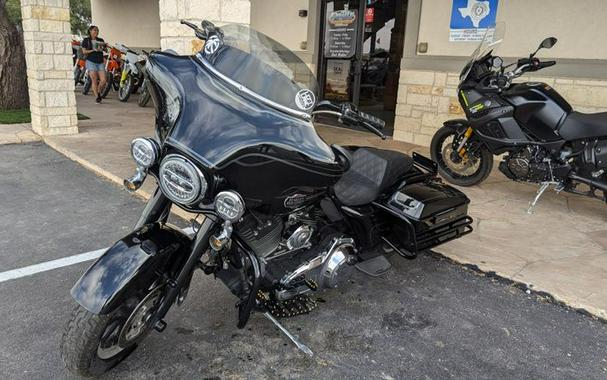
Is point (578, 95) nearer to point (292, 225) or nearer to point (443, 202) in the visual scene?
point (443, 202)

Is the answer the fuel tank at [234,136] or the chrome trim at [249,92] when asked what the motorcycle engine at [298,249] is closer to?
the fuel tank at [234,136]

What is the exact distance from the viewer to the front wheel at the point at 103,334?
81.4 inches

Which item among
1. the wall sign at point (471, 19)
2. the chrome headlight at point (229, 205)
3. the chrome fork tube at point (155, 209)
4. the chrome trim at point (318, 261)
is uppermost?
the wall sign at point (471, 19)

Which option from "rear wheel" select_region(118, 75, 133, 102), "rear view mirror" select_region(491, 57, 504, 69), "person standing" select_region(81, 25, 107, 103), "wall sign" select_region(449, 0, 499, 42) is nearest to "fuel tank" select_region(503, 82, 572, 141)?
"rear view mirror" select_region(491, 57, 504, 69)

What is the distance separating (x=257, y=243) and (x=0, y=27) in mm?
8816

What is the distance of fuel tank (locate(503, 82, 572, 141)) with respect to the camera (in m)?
4.60

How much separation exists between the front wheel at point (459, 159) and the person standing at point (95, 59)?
8.55m

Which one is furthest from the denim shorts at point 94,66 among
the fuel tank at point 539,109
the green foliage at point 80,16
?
the green foliage at point 80,16

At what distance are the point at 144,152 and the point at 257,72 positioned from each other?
1.93 ft

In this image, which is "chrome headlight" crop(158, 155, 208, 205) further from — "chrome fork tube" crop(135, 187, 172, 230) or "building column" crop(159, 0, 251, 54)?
"building column" crop(159, 0, 251, 54)

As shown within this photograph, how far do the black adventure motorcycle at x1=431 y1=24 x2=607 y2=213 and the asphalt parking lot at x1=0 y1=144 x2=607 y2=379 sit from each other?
68.4 inches

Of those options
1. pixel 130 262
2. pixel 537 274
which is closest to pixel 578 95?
pixel 537 274

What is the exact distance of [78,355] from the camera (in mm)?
2092

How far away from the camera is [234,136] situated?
6.58 ft
